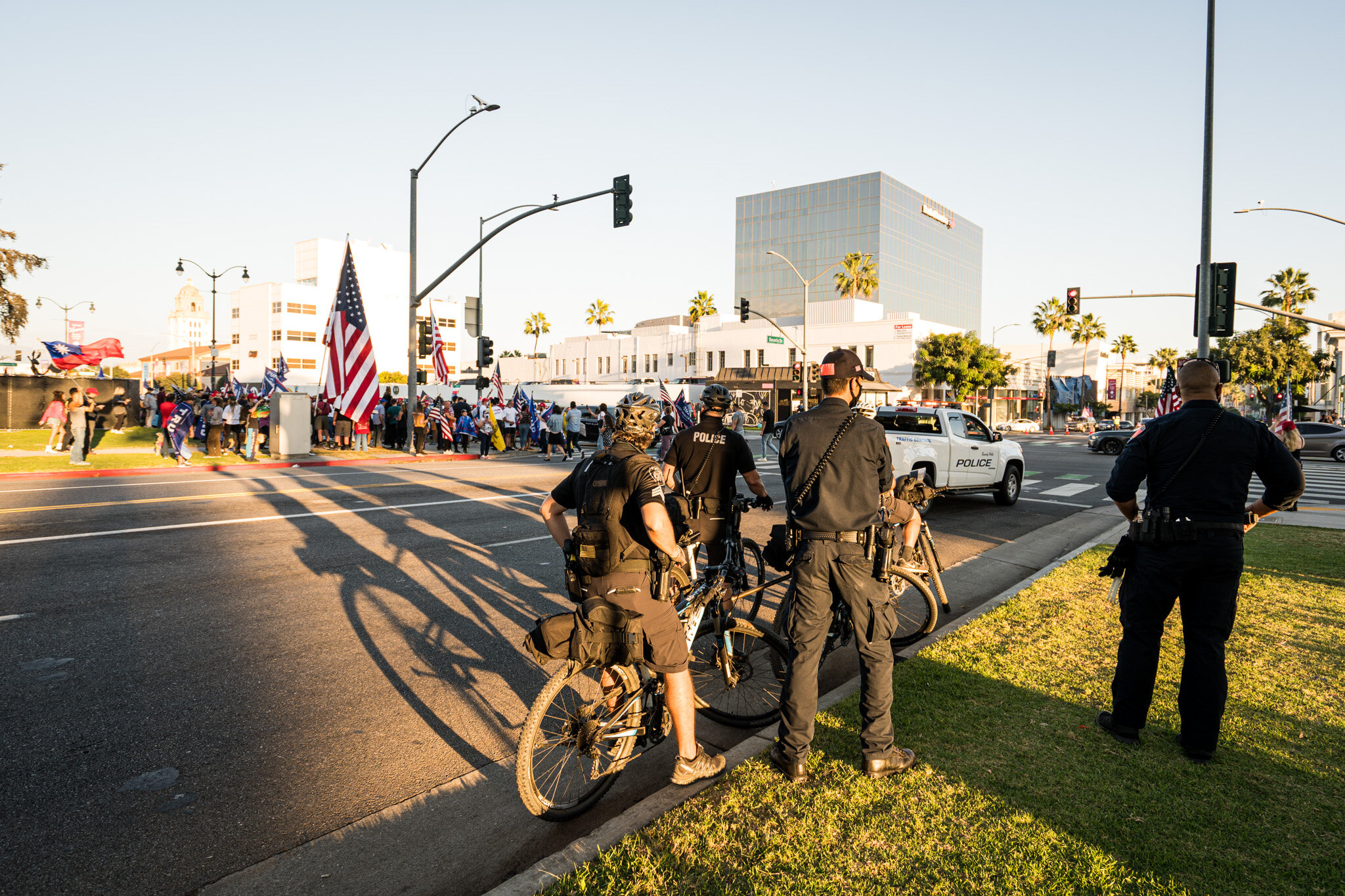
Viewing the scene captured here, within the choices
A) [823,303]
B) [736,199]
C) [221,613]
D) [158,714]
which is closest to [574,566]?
[158,714]

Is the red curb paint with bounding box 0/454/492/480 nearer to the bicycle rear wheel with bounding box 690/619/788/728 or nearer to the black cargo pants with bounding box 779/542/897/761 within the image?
the bicycle rear wheel with bounding box 690/619/788/728

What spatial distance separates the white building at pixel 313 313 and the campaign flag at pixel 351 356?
189 ft

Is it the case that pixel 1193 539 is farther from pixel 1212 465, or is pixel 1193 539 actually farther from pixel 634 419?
pixel 634 419

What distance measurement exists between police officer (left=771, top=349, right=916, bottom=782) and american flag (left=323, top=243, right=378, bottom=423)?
18.4 metres

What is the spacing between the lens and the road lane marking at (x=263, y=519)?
921 cm

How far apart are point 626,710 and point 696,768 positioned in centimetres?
44

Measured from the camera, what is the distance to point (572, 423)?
23.2 m

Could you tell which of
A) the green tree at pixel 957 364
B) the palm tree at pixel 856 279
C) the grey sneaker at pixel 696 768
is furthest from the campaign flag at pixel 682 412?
the palm tree at pixel 856 279

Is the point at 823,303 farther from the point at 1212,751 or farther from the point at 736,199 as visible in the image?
the point at 1212,751

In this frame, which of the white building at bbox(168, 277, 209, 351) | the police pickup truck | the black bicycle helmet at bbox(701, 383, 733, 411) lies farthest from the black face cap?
the white building at bbox(168, 277, 209, 351)

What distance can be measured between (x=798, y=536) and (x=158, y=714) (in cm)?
390

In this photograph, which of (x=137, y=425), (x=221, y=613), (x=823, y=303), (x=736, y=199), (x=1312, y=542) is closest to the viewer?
(x=221, y=613)

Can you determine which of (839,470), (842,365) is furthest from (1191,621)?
(842,365)

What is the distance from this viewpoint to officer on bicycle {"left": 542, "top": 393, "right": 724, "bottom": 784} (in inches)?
130
